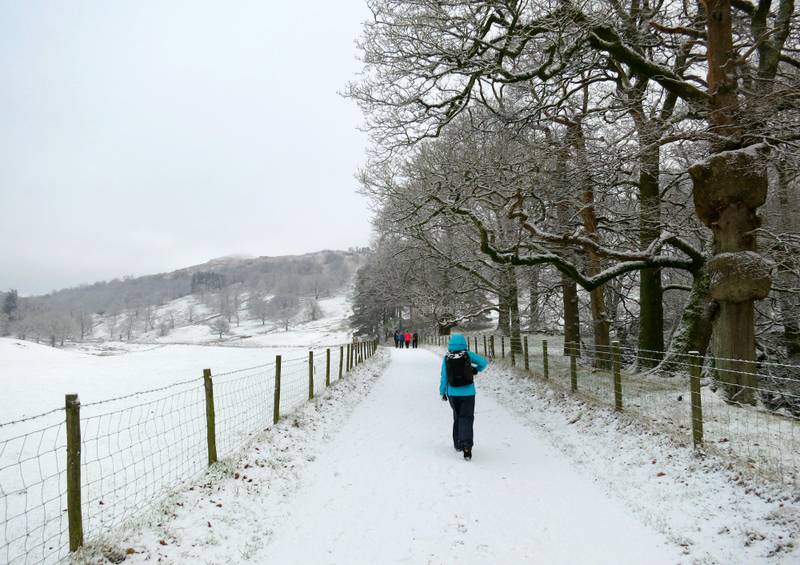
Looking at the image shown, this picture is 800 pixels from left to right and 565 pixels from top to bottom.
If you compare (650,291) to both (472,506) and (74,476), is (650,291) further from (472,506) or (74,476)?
(74,476)

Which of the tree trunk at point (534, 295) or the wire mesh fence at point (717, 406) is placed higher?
the tree trunk at point (534, 295)

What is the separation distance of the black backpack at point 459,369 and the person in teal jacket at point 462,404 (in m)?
0.07

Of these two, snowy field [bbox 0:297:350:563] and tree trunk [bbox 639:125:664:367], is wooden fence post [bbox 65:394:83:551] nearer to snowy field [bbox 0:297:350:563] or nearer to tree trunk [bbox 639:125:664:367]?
snowy field [bbox 0:297:350:563]

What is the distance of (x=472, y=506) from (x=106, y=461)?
7.61 m

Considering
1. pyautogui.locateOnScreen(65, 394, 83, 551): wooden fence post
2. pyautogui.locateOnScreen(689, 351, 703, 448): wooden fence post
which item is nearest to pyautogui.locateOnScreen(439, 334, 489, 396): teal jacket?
pyautogui.locateOnScreen(689, 351, 703, 448): wooden fence post

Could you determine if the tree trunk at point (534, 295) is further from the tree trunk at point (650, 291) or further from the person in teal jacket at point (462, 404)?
the person in teal jacket at point (462, 404)

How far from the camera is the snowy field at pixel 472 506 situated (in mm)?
4070

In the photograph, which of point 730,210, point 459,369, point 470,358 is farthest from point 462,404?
point 730,210

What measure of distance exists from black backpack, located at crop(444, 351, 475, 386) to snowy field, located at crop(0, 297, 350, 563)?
3.48 meters

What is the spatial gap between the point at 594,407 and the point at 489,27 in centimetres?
752

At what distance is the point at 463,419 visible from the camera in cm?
699

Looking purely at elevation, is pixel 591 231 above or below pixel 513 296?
above

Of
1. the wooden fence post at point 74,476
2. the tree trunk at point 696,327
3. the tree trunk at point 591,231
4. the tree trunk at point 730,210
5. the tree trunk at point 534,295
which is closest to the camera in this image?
the wooden fence post at point 74,476

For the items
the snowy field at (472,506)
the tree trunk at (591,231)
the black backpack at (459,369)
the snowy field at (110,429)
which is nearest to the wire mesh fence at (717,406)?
the snowy field at (472,506)
